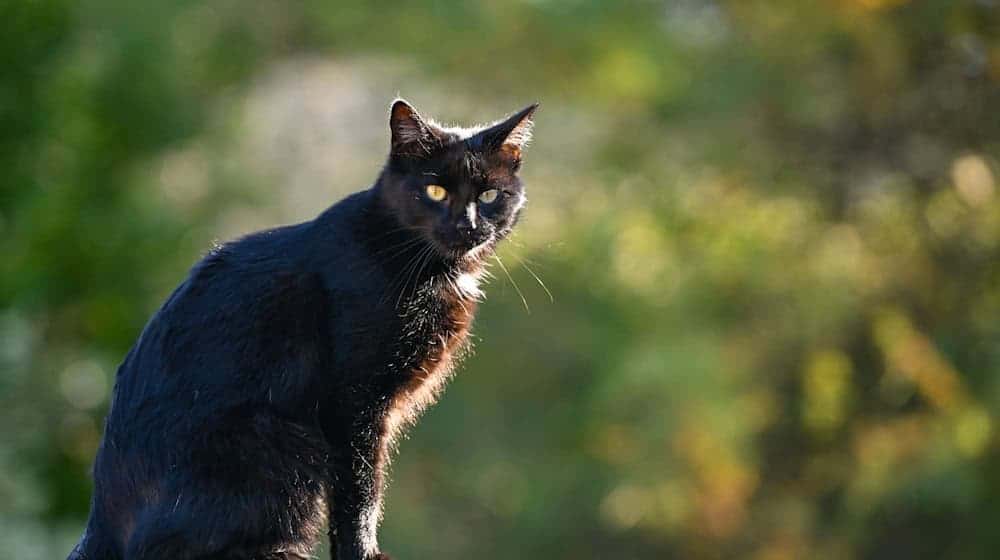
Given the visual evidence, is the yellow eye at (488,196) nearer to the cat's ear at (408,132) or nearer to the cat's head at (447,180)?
the cat's head at (447,180)

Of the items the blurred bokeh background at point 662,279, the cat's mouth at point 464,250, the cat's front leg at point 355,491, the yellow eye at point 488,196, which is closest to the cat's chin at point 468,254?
the cat's mouth at point 464,250

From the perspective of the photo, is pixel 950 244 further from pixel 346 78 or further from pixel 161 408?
pixel 161 408

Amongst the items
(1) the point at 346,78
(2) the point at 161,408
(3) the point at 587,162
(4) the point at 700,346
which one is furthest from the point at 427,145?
(1) the point at 346,78

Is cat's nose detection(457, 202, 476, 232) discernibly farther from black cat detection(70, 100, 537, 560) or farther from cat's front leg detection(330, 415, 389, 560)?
cat's front leg detection(330, 415, 389, 560)

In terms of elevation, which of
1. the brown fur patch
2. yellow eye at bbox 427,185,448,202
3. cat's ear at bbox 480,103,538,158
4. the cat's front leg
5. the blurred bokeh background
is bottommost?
the cat's front leg

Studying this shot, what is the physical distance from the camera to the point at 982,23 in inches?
336

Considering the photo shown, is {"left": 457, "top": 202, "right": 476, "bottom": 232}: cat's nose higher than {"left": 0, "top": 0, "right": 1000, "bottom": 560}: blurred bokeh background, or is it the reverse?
{"left": 0, "top": 0, "right": 1000, "bottom": 560}: blurred bokeh background

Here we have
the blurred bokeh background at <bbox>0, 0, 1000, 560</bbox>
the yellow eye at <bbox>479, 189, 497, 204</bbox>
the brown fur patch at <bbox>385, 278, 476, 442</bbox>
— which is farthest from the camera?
the blurred bokeh background at <bbox>0, 0, 1000, 560</bbox>

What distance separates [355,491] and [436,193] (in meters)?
0.75

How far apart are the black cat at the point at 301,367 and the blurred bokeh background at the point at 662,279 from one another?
533 cm

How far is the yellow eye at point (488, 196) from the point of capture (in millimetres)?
3328

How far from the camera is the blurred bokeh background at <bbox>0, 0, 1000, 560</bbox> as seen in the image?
8750mm

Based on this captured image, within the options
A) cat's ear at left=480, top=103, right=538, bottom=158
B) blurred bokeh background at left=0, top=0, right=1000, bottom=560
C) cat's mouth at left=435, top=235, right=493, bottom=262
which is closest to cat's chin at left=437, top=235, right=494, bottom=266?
cat's mouth at left=435, top=235, right=493, bottom=262

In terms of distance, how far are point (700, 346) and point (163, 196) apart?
449 centimetres
